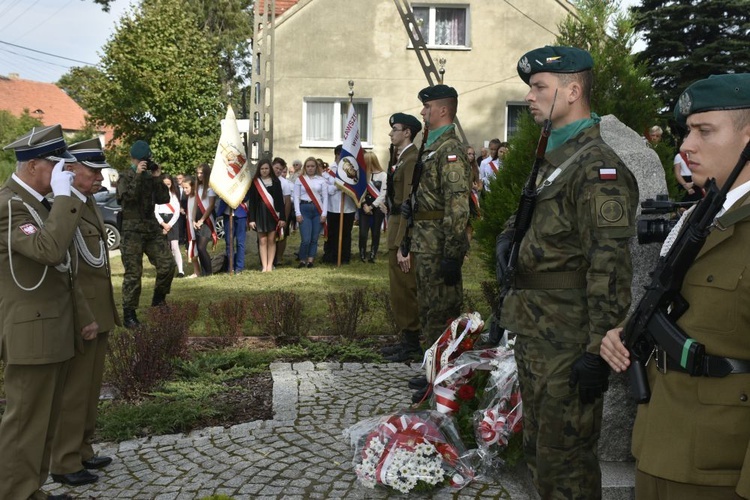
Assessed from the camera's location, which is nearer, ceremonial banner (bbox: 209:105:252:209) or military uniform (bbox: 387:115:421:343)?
military uniform (bbox: 387:115:421:343)

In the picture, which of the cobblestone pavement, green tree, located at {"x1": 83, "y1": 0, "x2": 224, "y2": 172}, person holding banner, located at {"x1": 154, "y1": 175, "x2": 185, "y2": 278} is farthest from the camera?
green tree, located at {"x1": 83, "y1": 0, "x2": 224, "y2": 172}

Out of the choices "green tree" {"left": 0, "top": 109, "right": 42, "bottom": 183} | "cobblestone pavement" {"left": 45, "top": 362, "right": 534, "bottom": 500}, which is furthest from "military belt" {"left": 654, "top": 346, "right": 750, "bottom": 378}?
"green tree" {"left": 0, "top": 109, "right": 42, "bottom": 183}

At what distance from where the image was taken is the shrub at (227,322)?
8.05 metres

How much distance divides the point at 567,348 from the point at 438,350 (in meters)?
2.16

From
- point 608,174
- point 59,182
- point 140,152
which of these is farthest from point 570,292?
point 140,152

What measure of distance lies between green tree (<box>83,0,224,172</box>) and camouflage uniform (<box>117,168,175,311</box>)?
17.5m

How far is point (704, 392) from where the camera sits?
2238 millimetres

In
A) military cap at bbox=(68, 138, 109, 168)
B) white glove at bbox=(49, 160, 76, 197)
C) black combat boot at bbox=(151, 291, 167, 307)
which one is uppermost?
military cap at bbox=(68, 138, 109, 168)

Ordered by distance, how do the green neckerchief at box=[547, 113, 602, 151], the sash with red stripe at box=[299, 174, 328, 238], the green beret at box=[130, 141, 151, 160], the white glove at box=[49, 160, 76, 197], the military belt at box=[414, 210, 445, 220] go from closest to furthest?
the green neckerchief at box=[547, 113, 602, 151]
the white glove at box=[49, 160, 76, 197]
the military belt at box=[414, 210, 445, 220]
the green beret at box=[130, 141, 151, 160]
the sash with red stripe at box=[299, 174, 328, 238]

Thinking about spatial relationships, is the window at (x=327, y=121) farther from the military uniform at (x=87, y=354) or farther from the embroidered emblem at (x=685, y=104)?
the embroidered emblem at (x=685, y=104)

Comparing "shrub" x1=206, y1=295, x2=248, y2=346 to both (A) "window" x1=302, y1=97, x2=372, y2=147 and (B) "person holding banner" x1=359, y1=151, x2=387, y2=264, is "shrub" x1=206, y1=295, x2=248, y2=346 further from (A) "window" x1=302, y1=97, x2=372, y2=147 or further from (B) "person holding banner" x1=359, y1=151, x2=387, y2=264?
(A) "window" x1=302, y1=97, x2=372, y2=147

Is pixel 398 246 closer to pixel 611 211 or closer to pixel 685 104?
pixel 611 211

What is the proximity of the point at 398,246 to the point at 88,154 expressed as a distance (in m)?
2.94

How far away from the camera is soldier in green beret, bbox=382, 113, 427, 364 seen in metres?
6.98
